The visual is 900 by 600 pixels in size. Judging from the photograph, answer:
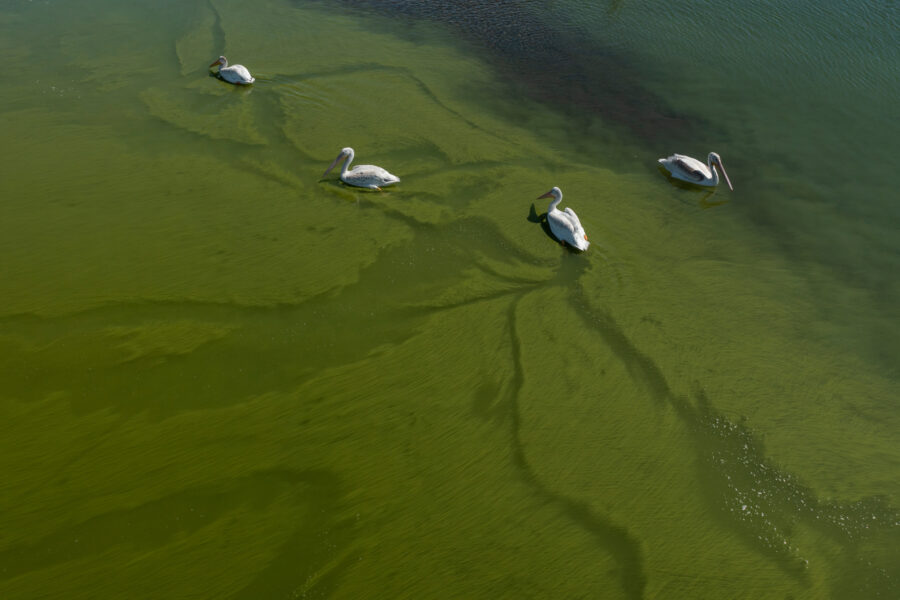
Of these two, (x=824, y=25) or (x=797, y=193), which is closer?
(x=797, y=193)

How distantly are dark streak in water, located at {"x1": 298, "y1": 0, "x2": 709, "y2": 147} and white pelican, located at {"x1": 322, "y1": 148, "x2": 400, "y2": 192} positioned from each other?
9.14 feet

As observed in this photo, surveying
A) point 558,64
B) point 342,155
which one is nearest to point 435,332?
point 342,155

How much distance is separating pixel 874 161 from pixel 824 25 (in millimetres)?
3914

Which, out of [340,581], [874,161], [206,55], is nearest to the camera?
[340,581]

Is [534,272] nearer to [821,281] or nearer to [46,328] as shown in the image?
[821,281]

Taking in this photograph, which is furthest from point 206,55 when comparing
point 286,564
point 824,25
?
point 824,25

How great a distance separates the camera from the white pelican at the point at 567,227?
5203 mm

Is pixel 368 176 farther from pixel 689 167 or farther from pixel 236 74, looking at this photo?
pixel 689 167

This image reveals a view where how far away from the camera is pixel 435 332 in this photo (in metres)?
4.50

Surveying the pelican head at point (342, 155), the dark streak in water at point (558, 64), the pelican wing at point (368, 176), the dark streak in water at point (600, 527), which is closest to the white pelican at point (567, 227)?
the pelican wing at point (368, 176)

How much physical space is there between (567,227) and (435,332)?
1659 millimetres

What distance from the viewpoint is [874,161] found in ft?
21.8

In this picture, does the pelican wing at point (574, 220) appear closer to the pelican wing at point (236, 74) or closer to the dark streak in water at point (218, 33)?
the pelican wing at point (236, 74)

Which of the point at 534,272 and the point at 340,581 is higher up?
the point at 534,272
